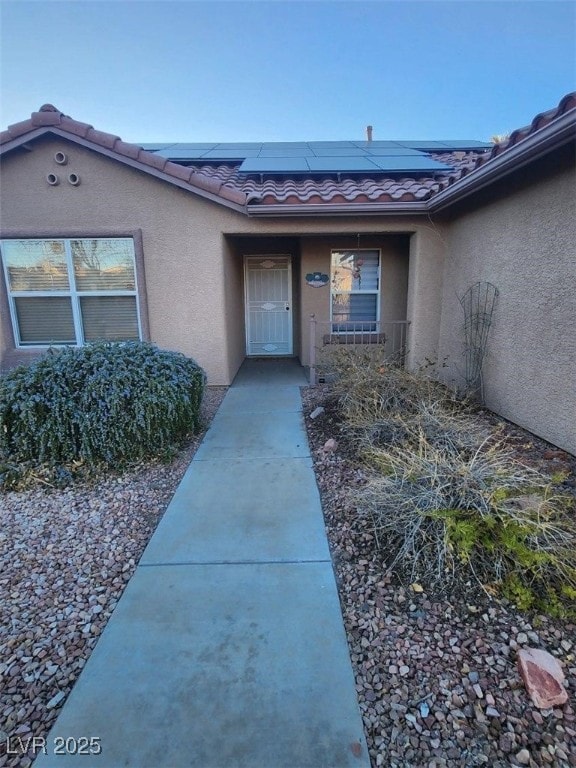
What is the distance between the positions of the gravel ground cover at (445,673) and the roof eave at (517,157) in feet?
12.9

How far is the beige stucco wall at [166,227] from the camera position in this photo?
263 inches

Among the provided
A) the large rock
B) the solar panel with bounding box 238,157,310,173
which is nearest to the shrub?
the large rock

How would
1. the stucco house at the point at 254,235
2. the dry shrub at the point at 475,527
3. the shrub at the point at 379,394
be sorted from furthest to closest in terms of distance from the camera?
the stucco house at the point at 254,235 → the shrub at the point at 379,394 → the dry shrub at the point at 475,527

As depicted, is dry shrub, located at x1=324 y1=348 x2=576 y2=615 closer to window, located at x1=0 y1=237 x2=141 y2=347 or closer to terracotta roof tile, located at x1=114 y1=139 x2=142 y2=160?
window, located at x1=0 y1=237 x2=141 y2=347

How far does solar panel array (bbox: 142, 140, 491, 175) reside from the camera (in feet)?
26.5

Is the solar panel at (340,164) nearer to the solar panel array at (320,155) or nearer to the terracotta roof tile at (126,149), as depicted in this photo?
the solar panel array at (320,155)

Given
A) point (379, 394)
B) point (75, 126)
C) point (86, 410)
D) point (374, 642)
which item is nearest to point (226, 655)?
point (374, 642)

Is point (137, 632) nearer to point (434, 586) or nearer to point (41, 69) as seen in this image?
point (434, 586)

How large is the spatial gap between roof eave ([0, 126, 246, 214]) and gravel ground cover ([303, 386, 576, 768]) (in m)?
5.82

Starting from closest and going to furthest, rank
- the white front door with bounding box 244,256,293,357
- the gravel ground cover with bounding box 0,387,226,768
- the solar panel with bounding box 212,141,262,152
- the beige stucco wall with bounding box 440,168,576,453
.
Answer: the gravel ground cover with bounding box 0,387,226,768 < the beige stucco wall with bounding box 440,168,576,453 < the white front door with bounding box 244,256,293,357 < the solar panel with bounding box 212,141,262,152

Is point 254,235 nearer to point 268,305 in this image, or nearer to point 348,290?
point 348,290

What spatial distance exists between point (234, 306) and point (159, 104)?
709 cm

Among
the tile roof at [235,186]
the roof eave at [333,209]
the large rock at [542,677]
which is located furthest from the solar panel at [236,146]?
the large rock at [542,677]

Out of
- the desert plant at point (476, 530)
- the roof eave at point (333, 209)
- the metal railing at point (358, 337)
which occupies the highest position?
the roof eave at point (333, 209)
